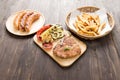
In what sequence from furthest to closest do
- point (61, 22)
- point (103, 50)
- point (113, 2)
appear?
point (113, 2)
point (61, 22)
point (103, 50)

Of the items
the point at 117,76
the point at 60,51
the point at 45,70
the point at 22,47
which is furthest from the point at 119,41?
the point at 22,47

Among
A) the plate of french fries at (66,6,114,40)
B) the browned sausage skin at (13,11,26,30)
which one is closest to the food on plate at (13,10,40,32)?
the browned sausage skin at (13,11,26,30)

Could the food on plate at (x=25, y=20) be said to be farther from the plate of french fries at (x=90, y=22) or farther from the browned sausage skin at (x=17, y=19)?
the plate of french fries at (x=90, y=22)

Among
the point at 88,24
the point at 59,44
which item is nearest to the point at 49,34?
the point at 59,44

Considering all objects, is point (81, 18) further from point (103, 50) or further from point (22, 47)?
point (22, 47)

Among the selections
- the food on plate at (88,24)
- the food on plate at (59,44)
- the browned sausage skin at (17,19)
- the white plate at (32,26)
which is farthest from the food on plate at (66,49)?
the browned sausage skin at (17,19)

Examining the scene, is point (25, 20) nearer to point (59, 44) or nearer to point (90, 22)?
point (59, 44)
